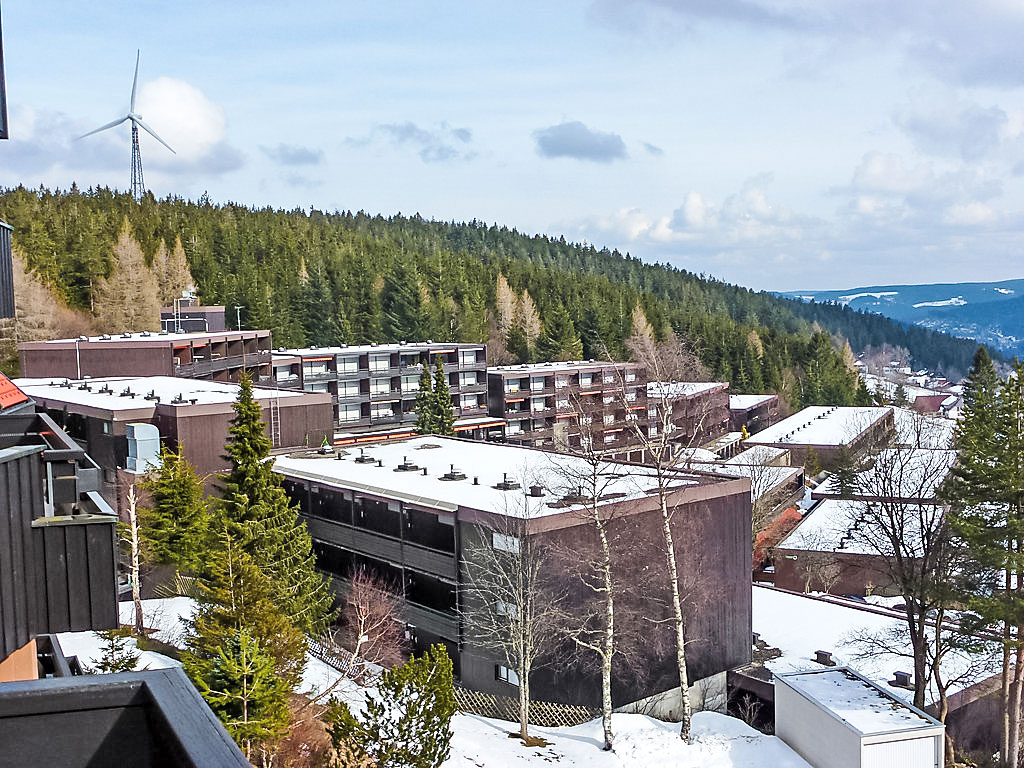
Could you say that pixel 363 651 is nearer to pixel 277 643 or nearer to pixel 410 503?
pixel 410 503

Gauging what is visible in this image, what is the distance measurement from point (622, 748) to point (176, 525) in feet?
61.1

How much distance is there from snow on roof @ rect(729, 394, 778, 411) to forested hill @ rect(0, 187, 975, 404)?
21.5 ft

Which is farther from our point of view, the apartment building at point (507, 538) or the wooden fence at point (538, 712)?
the apartment building at point (507, 538)

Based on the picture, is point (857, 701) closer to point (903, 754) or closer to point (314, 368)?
point (903, 754)

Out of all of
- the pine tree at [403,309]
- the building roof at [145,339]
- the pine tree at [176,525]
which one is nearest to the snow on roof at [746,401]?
the pine tree at [403,309]

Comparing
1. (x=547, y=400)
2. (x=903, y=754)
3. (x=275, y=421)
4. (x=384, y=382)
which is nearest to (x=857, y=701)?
(x=903, y=754)

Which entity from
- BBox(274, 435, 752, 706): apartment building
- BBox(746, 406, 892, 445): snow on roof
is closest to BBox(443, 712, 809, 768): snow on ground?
BBox(274, 435, 752, 706): apartment building

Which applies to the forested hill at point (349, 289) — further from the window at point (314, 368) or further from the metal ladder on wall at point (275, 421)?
the metal ladder on wall at point (275, 421)

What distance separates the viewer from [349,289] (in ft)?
373

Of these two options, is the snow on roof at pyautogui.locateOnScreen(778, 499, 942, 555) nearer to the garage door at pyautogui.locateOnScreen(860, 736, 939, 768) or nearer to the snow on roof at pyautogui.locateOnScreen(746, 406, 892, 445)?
the garage door at pyautogui.locateOnScreen(860, 736, 939, 768)

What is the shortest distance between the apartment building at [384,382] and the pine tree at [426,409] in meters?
4.40

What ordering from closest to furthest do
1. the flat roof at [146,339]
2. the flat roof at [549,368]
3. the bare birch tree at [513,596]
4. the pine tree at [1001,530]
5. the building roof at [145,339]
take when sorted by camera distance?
the pine tree at [1001,530], the bare birch tree at [513,596], the building roof at [145,339], the flat roof at [146,339], the flat roof at [549,368]

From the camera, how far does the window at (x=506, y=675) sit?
31923 mm

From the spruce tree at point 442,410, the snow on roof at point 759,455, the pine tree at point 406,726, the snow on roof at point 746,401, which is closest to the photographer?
the pine tree at point 406,726
